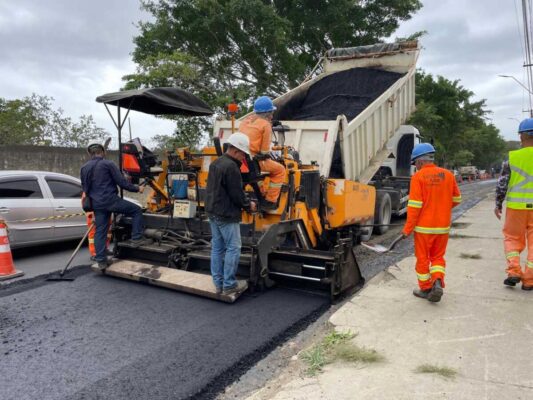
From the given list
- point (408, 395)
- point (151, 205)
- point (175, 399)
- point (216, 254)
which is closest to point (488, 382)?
point (408, 395)

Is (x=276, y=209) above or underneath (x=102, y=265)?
above

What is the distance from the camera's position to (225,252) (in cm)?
436

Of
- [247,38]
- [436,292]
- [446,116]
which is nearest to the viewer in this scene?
[436,292]

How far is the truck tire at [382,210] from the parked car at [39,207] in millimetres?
5171

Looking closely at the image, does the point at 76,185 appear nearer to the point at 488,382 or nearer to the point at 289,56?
the point at 488,382

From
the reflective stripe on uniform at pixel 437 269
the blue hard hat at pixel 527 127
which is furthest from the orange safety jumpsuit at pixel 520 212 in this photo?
the reflective stripe on uniform at pixel 437 269

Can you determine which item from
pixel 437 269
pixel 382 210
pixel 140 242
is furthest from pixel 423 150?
pixel 382 210

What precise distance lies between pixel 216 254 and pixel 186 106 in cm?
255

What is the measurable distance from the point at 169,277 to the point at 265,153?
5.63 ft

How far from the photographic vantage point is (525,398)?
8.02ft

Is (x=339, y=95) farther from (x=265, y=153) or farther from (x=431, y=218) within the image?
(x=431, y=218)

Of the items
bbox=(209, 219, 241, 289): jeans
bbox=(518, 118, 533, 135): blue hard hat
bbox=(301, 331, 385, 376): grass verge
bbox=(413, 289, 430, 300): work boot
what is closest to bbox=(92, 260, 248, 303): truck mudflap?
bbox=(209, 219, 241, 289): jeans

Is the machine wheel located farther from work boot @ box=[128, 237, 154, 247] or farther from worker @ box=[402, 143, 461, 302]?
work boot @ box=[128, 237, 154, 247]

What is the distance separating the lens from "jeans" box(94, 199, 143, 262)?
5.22 m
